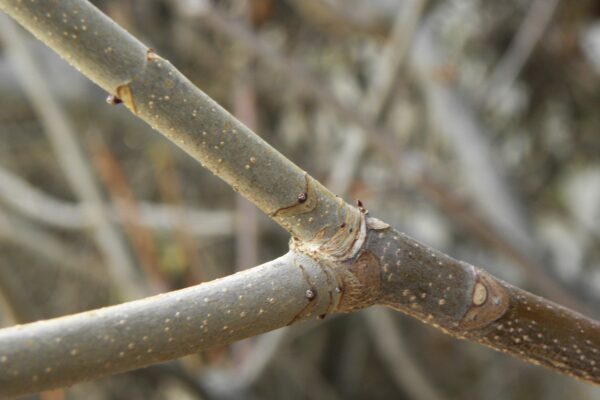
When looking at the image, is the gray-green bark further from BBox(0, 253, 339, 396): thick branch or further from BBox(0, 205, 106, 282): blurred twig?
BBox(0, 205, 106, 282): blurred twig

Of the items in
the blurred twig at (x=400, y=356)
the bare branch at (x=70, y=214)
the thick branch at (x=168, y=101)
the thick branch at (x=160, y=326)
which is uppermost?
the bare branch at (x=70, y=214)

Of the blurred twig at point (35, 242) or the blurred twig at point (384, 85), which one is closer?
the blurred twig at point (384, 85)

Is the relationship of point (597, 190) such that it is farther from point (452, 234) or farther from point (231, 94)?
point (231, 94)

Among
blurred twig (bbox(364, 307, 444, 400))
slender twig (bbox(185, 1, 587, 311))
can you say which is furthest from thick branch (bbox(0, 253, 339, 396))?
blurred twig (bbox(364, 307, 444, 400))

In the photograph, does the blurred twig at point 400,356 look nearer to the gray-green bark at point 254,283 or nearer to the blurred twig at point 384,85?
the blurred twig at point 384,85

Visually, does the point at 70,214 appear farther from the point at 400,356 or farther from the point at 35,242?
the point at 400,356

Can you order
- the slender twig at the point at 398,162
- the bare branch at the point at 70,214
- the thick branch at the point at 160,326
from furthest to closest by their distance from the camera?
the bare branch at the point at 70,214 < the slender twig at the point at 398,162 < the thick branch at the point at 160,326

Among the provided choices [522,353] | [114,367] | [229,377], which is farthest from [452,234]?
[114,367]

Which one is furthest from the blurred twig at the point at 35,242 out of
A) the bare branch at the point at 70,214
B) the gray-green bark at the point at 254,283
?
the gray-green bark at the point at 254,283
